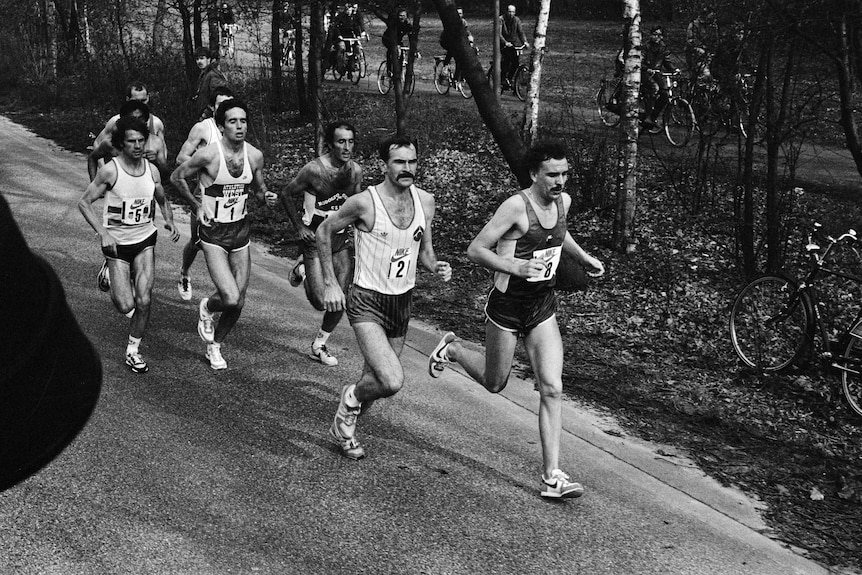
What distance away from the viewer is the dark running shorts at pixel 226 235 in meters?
7.64

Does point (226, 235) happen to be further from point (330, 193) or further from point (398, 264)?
point (398, 264)

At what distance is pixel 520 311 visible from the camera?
5883 mm

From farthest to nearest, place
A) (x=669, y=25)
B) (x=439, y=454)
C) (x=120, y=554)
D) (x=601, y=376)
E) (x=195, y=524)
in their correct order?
(x=669, y=25) < (x=601, y=376) < (x=439, y=454) < (x=195, y=524) < (x=120, y=554)

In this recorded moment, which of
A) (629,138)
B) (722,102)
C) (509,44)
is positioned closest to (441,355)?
(629,138)

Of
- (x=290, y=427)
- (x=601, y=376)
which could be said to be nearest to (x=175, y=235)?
(x=290, y=427)

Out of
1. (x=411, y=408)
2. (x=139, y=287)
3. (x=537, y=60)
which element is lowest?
(x=411, y=408)

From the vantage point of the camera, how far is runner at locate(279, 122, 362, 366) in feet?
25.3

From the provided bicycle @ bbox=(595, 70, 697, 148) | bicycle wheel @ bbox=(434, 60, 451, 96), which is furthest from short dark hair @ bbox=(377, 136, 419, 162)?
bicycle wheel @ bbox=(434, 60, 451, 96)

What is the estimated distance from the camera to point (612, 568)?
5.07m

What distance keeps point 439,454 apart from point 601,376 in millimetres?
2300

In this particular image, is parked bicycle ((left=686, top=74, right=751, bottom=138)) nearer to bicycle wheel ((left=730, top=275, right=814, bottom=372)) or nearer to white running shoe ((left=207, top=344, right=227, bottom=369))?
bicycle wheel ((left=730, top=275, right=814, bottom=372))

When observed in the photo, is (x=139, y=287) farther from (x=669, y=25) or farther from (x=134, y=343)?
(x=669, y=25)

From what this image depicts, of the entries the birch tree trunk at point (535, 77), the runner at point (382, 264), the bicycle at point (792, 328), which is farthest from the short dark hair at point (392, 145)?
the birch tree trunk at point (535, 77)

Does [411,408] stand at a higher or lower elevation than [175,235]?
lower
